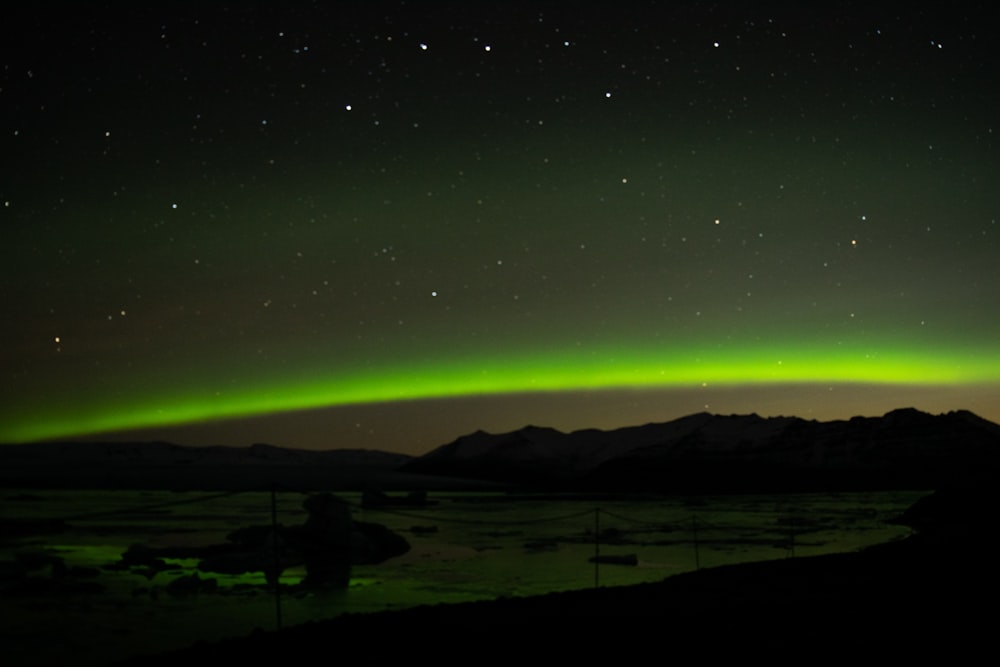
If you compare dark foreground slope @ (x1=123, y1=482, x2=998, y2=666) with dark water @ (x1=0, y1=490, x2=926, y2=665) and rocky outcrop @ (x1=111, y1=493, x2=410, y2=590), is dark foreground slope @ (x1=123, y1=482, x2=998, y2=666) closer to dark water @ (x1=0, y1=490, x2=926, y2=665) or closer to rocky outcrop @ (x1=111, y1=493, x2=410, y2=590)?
dark water @ (x1=0, y1=490, x2=926, y2=665)

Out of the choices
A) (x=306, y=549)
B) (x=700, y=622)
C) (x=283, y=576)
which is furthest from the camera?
(x=306, y=549)

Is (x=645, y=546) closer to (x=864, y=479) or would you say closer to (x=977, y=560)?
(x=977, y=560)

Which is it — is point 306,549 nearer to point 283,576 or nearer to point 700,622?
point 283,576

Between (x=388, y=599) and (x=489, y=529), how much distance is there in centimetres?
2606

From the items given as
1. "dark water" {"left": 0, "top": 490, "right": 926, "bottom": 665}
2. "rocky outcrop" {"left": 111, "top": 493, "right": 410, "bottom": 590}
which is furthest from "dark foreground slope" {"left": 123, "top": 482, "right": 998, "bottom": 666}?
"rocky outcrop" {"left": 111, "top": 493, "right": 410, "bottom": 590}

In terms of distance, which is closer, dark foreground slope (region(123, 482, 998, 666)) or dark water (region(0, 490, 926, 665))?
dark foreground slope (region(123, 482, 998, 666))

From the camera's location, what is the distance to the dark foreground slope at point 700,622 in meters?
9.53

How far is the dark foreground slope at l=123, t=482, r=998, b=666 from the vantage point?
9.53 metres

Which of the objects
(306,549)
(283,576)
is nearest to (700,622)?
(283,576)

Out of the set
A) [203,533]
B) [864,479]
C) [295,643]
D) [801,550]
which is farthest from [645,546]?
[864,479]

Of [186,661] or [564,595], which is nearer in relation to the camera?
[186,661]

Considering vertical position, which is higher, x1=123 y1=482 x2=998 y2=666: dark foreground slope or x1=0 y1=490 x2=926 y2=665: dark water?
x1=123 y1=482 x2=998 y2=666: dark foreground slope

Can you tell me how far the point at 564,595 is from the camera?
15.0 metres

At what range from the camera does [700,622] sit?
11.2 m
